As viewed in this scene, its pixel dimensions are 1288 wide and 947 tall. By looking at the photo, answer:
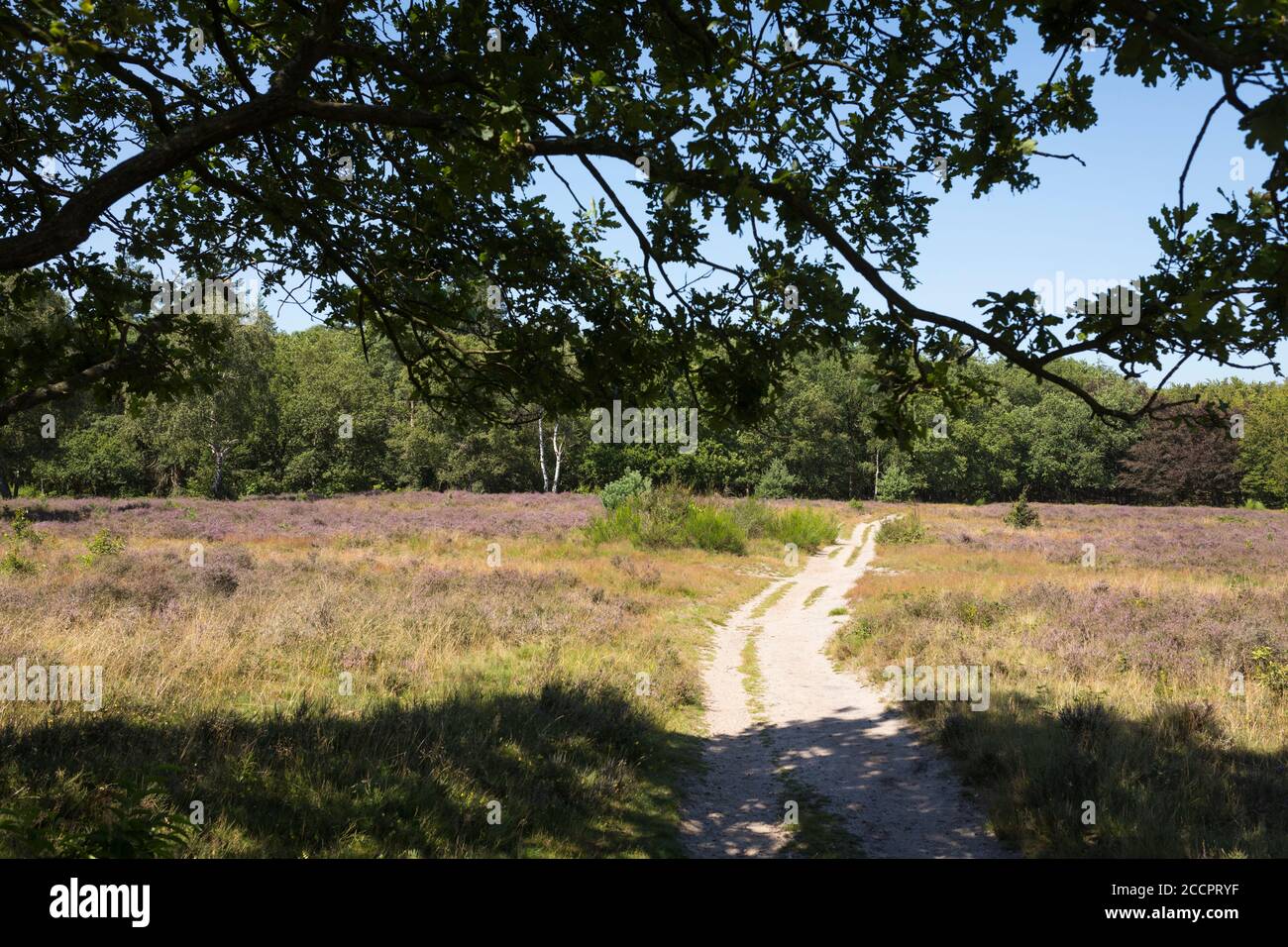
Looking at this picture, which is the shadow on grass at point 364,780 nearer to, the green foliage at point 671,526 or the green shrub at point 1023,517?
the green foliage at point 671,526

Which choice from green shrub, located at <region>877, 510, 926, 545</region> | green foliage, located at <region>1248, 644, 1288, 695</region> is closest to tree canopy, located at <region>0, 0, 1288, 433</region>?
green foliage, located at <region>1248, 644, 1288, 695</region>

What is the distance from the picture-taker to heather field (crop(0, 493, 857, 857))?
5031mm

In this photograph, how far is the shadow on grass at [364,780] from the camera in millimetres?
4918

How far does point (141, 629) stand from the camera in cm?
962

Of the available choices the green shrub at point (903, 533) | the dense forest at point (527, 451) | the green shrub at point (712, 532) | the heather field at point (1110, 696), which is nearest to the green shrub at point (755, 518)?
the green shrub at point (712, 532)

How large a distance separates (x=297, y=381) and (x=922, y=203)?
76685 mm

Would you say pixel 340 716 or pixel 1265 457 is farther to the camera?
pixel 1265 457

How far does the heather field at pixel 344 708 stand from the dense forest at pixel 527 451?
28.9 m

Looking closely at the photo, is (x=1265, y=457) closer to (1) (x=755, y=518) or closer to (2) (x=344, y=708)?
(1) (x=755, y=518)

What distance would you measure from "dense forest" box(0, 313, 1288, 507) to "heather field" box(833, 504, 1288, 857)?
27847 millimetres

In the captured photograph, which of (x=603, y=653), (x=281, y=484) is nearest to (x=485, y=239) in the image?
(x=603, y=653)

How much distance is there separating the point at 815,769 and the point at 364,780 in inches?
185

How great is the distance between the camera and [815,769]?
779 centimetres

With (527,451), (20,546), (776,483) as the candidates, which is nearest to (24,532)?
(20,546)
